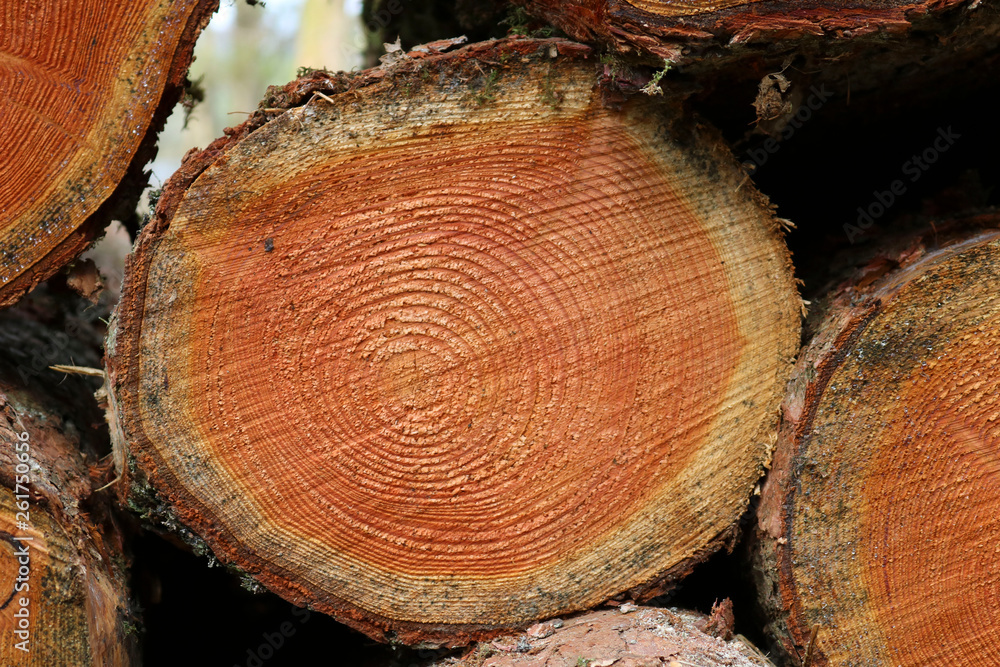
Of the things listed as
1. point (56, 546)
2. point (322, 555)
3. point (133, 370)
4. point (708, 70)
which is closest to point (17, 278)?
point (133, 370)

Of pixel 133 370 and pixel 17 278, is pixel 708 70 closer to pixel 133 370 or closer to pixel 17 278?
pixel 133 370

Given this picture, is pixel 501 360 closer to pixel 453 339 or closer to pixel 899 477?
pixel 453 339

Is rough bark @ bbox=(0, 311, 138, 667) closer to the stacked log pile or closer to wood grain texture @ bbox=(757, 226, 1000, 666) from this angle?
the stacked log pile

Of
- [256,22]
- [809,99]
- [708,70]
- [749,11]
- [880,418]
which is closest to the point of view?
[749,11]

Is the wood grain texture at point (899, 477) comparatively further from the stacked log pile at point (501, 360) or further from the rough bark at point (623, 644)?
the rough bark at point (623, 644)

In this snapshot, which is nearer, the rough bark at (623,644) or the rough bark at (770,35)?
the rough bark at (770,35)

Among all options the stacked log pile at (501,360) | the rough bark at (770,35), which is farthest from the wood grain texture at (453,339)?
the rough bark at (770,35)
